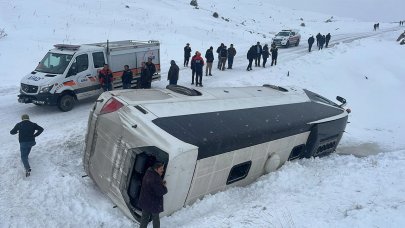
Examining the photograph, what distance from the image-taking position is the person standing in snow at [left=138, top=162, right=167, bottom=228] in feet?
22.6

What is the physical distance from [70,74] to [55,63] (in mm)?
785

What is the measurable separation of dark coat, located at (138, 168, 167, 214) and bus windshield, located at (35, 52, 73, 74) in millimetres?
8999

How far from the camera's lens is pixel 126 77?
618 inches

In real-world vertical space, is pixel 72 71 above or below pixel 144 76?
above

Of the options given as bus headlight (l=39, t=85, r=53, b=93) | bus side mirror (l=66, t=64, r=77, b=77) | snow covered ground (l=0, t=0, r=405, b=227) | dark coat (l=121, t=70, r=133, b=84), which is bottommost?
snow covered ground (l=0, t=0, r=405, b=227)

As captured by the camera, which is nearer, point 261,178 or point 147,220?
point 147,220

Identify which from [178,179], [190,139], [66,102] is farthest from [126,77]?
[178,179]

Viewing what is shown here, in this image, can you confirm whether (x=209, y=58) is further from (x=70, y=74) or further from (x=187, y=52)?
(x=70, y=74)

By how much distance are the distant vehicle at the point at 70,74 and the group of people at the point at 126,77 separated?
463 mm

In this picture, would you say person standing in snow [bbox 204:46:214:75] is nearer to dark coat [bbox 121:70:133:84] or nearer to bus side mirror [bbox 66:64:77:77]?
dark coat [bbox 121:70:133:84]

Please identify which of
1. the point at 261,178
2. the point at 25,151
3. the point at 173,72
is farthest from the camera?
the point at 173,72

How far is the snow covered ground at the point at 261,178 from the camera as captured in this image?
791cm

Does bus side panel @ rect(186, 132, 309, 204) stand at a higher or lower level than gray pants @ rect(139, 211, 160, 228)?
higher

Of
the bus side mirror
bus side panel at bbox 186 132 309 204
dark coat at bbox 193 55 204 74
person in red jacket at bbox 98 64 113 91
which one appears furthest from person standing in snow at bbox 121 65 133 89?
bus side panel at bbox 186 132 309 204
